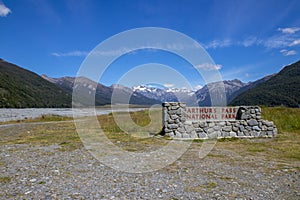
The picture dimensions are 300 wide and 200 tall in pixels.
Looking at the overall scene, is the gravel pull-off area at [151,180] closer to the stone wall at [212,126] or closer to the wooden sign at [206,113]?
the stone wall at [212,126]

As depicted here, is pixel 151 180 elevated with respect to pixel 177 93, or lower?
lower

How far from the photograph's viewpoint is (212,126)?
13406 mm

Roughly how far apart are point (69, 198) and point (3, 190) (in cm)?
162

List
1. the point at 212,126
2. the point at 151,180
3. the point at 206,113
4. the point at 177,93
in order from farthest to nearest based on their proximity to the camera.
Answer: the point at 177,93 → the point at 206,113 → the point at 212,126 → the point at 151,180

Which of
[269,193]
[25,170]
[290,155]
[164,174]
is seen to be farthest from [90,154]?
[290,155]

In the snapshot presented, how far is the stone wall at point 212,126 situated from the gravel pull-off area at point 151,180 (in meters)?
5.20

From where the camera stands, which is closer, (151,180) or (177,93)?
(151,180)

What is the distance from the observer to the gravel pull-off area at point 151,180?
15.3ft

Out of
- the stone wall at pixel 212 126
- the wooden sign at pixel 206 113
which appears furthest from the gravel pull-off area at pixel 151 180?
the wooden sign at pixel 206 113

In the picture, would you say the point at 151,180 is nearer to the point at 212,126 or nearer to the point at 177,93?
the point at 212,126

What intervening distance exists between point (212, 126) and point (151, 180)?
8634mm

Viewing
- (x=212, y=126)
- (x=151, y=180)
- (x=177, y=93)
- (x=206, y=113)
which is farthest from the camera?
(x=177, y=93)

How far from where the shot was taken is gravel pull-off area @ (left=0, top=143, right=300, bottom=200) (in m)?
4.66

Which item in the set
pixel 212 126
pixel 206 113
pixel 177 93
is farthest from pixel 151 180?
pixel 177 93
